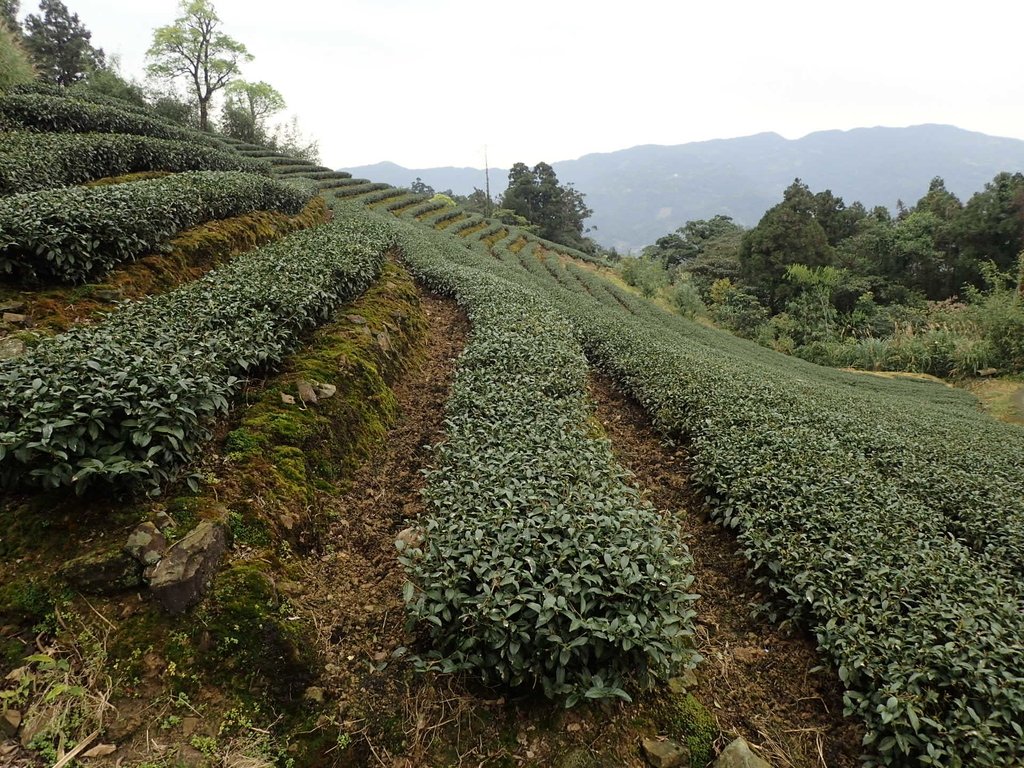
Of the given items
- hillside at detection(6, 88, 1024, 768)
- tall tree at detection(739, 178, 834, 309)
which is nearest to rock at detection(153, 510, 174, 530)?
hillside at detection(6, 88, 1024, 768)

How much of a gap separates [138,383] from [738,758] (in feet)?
15.0

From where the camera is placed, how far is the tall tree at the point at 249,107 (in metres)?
42.9

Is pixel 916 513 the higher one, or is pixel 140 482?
pixel 140 482

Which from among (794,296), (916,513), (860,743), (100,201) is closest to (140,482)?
(860,743)

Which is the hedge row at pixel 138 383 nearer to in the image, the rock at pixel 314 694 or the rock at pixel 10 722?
the rock at pixel 10 722

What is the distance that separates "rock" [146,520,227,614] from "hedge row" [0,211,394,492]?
1.55 ft

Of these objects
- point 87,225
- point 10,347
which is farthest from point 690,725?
point 87,225

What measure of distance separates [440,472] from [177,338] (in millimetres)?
2673

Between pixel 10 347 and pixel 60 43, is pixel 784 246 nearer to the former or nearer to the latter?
pixel 10 347

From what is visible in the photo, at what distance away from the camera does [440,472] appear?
14.9 ft

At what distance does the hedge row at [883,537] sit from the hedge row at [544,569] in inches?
49.0

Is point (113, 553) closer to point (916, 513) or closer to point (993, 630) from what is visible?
point (993, 630)

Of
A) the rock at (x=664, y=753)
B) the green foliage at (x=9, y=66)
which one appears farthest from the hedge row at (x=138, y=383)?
the green foliage at (x=9, y=66)

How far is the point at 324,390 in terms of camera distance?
200 inches
